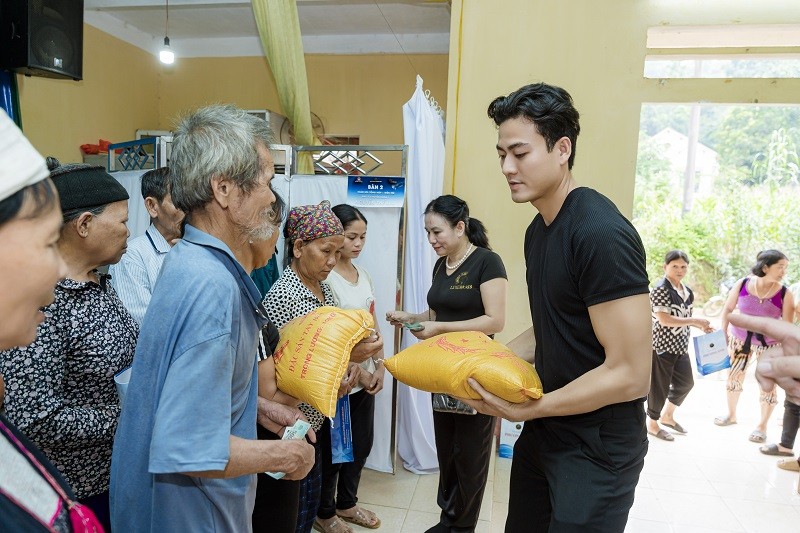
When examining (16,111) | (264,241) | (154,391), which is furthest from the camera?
(16,111)

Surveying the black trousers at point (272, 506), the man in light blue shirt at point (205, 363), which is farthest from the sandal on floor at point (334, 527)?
the man in light blue shirt at point (205, 363)

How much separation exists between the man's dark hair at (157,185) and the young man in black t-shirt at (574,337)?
164cm

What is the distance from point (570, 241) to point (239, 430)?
36.6 inches

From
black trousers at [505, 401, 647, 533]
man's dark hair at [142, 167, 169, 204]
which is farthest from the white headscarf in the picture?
man's dark hair at [142, 167, 169, 204]

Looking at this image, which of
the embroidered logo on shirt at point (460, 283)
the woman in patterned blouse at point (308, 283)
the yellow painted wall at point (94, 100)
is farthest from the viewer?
the yellow painted wall at point (94, 100)

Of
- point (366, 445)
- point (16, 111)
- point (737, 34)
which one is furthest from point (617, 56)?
point (16, 111)

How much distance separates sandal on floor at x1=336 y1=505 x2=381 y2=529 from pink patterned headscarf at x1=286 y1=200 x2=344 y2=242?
1.56 metres

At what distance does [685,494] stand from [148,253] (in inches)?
142

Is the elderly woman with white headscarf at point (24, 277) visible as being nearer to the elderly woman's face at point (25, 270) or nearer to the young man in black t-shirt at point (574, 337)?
the elderly woman's face at point (25, 270)

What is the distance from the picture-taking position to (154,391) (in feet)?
3.46

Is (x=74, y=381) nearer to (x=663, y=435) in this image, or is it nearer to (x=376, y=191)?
(x=376, y=191)

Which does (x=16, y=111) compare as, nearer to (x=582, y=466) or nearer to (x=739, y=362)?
(x=582, y=466)

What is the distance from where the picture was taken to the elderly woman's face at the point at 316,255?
2.19 meters

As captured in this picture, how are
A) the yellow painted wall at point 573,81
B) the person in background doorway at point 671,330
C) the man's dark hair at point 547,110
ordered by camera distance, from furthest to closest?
the person in background doorway at point 671,330
the yellow painted wall at point 573,81
the man's dark hair at point 547,110
